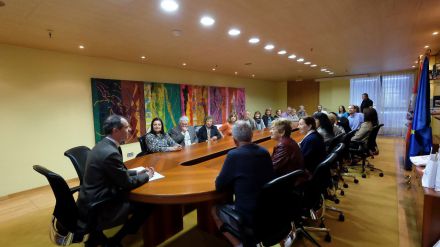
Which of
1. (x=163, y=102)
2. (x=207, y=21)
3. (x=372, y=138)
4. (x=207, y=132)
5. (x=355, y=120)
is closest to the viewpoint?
(x=207, y=21)

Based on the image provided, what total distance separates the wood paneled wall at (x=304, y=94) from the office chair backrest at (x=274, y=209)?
897 centimetres

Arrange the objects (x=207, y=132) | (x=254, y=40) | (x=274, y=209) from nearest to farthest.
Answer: (x=274, y=209) < (x=254, y=40) < (x=207, y=132)

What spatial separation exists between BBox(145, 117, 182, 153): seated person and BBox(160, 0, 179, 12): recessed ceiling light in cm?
148

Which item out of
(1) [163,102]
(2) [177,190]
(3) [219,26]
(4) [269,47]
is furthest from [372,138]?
(1) [163,102]

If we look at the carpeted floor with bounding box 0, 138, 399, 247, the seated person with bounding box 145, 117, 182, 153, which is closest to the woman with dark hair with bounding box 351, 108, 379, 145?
the carpeted floor with bounding box 0, 138, 399, 247

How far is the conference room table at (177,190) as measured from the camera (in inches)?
62.2

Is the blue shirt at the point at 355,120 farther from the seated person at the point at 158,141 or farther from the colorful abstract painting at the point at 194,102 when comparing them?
the seated person at the point at 158,141

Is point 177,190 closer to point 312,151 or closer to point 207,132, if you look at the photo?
point 312,151

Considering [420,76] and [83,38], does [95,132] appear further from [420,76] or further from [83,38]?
[420,76]

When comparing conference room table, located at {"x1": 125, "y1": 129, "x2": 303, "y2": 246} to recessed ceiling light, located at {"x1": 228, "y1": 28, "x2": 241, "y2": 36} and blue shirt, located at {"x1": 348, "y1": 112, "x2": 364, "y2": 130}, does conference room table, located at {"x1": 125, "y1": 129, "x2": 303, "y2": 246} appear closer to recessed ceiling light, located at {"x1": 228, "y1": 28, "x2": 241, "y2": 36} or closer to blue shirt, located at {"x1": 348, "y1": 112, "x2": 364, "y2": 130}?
recessed ceiling light, located at {"x1": 228, "y1": 28, "x2": 241, "y2": 36}

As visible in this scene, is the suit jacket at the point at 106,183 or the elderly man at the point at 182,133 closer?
the suit jacket at the point at 106,183

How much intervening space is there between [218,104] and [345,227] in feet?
17.0

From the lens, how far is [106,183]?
1635 mm

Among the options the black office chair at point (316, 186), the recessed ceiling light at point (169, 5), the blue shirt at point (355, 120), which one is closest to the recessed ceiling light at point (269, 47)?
the recessed ceiling light at point (169, 5)
